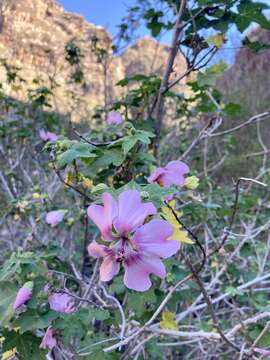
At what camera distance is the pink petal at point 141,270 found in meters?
0.55

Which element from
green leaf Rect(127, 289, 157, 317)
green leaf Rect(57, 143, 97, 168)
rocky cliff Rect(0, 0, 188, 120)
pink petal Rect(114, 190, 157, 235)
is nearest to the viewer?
pink petal Rect(114, 190, 157, 235)

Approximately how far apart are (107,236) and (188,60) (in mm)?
752

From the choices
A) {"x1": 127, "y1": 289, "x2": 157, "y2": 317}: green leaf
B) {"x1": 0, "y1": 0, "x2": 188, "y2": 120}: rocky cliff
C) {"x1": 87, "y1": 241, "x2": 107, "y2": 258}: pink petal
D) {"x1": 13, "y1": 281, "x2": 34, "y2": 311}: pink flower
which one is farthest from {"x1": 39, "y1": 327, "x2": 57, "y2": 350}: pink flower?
{"x1": 0, "y1": 0, "x2": 188, "y2": 120}: rocky cliff

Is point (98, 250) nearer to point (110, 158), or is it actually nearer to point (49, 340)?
point (110, 158)

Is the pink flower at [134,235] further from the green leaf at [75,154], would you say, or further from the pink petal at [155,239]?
the green leaf at [75,154]

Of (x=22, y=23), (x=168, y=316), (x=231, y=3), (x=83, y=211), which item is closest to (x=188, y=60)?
(x=231, y=3)

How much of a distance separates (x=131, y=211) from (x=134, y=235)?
0.03 metres

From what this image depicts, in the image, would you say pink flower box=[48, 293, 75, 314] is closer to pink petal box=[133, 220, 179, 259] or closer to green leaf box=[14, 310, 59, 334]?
green leaf box=[14, 310, 59, 334]

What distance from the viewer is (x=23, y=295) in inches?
29.3

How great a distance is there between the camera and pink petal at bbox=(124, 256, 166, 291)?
0.55m

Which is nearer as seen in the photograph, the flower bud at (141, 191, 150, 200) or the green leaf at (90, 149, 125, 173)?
the flower bud at (141, 191, 150, 200)

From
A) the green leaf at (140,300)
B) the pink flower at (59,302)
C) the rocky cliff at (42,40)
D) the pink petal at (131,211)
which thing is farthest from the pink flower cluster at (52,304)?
the rocky cliff at (42,40)

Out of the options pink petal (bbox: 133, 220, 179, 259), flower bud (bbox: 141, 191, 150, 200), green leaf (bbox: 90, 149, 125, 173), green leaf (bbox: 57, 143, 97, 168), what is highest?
green leaf (bbox: 57, 143, 97, 168)

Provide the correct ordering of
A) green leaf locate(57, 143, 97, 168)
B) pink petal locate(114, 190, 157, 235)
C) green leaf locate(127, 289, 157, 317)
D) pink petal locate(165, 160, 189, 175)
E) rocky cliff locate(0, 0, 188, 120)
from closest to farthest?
pink petal locate(114, 190, 157, 235)
green leaf locate(57, 143, 97, 168)
pink petal locate(165, 160, 189, 175)
green leaf locate(127, 289, 157, 317)
rocky cliff locate(0, 0, 188, 120)
